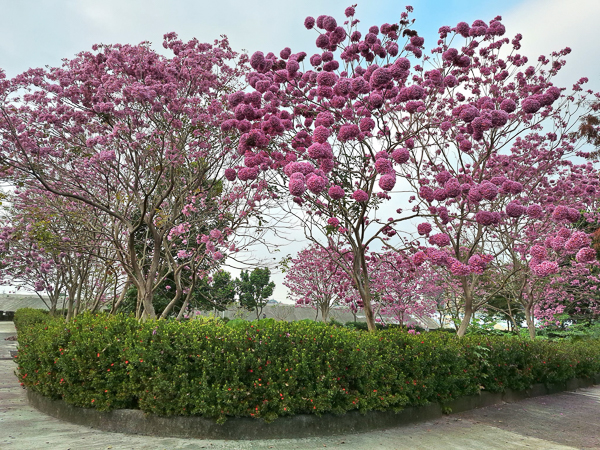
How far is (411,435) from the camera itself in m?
5.02

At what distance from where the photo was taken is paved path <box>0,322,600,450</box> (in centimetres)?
436

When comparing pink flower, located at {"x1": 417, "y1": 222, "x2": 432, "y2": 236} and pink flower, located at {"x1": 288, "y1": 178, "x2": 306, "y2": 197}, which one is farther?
pink flower, located at {"x1": 417, "y1": 222, "x2": 432, "y2": 236}

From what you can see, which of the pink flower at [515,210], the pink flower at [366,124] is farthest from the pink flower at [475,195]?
the pink flower at [366,124]


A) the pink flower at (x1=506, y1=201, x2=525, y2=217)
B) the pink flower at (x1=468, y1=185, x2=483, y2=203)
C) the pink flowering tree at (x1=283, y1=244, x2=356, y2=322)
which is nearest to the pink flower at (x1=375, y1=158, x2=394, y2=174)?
the pink flower at (x1=468, y1=185, x2=483, y2=203)

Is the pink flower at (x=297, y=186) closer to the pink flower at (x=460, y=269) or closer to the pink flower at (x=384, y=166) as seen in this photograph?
the pink flower at (x=384, y=166)

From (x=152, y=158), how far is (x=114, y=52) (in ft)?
6.46

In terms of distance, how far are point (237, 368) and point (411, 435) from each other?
2.32 m

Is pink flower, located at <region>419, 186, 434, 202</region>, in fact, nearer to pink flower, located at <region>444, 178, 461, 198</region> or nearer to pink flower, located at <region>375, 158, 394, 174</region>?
pink flower, located at <region>444, 178, 461, 198</region>

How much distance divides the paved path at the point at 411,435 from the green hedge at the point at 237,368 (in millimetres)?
305

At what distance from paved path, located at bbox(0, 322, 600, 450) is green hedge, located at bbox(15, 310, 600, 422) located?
30 centimetres

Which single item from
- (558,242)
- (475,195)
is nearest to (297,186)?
(475,195)

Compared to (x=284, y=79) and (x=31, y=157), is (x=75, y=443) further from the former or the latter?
(x=31, y=157)

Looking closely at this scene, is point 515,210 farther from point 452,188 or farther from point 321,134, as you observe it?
point 321,134

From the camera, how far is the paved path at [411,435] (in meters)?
4.36
